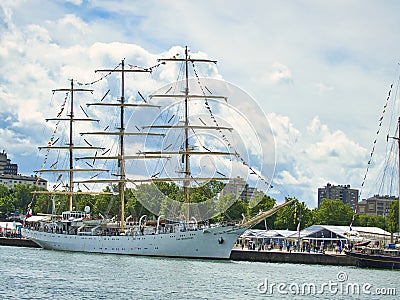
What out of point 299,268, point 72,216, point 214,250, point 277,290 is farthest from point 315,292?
point 72,216

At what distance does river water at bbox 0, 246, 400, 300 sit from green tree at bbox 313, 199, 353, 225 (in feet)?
174

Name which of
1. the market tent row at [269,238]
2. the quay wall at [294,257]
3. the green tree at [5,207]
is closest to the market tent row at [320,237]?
the market tent row at [269,238]

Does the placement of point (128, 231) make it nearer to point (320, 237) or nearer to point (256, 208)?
point (320, 237)

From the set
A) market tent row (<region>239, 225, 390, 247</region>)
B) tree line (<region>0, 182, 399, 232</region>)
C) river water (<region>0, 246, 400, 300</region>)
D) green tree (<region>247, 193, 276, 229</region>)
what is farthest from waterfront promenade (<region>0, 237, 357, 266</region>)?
green tree (<region>247, 193, 276, 229</region>)

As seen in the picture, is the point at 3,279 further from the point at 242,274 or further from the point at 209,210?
the point at 209,210

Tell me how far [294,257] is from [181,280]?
2581 centimetres

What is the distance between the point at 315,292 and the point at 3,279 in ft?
75.9

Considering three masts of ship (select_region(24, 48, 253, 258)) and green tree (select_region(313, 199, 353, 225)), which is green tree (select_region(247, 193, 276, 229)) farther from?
three masts of ship (select_region(24, 48, 253, 258))

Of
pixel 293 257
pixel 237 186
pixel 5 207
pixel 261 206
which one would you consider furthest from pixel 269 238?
pixel 5 207

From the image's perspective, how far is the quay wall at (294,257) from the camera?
8412cm

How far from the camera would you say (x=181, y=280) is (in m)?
62.6

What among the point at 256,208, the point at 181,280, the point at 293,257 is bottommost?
the point at 181,280

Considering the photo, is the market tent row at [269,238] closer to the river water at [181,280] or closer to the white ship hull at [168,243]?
the white ship hull at [168,243]

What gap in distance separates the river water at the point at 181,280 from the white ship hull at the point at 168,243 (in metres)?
3.17
